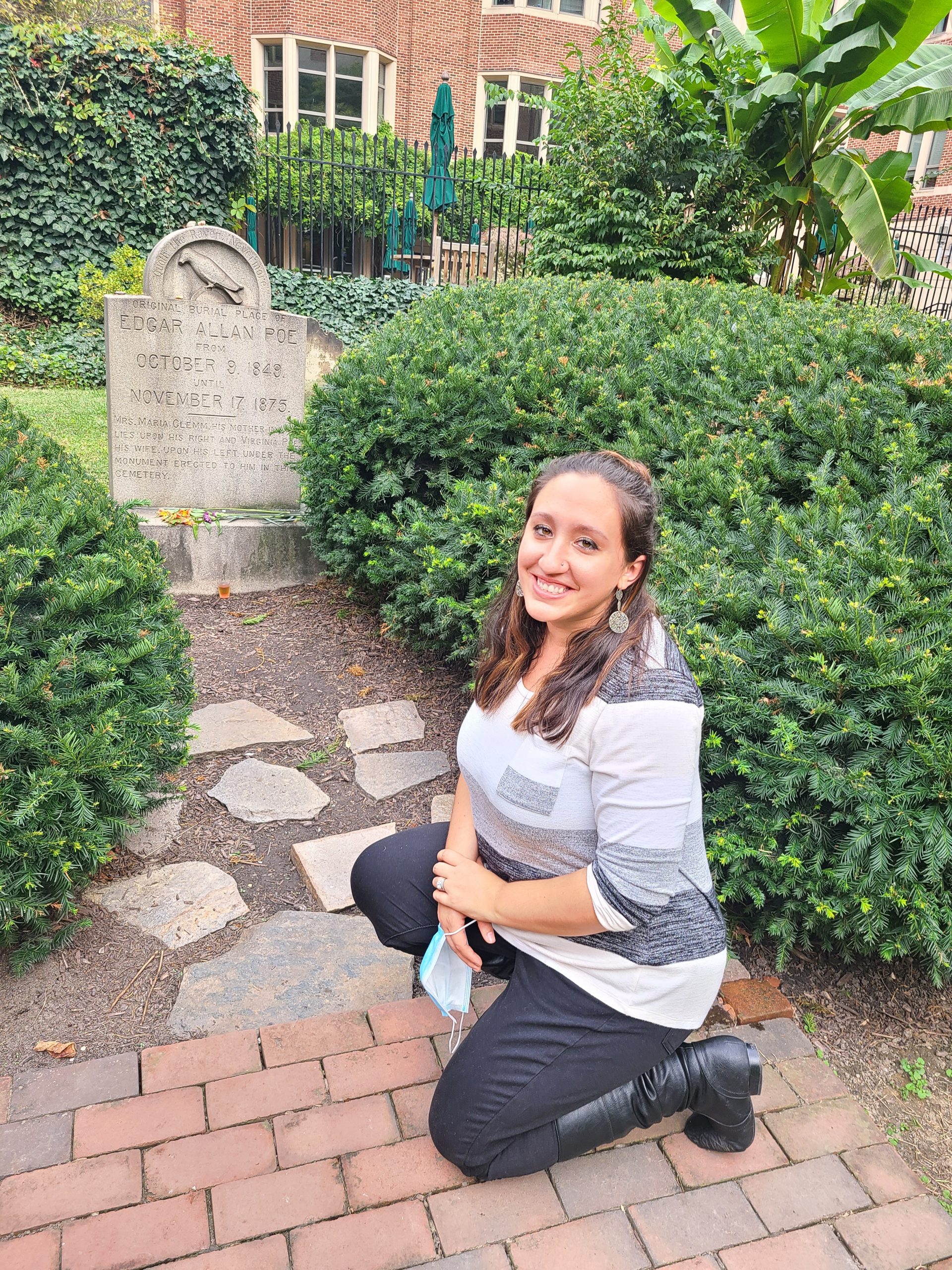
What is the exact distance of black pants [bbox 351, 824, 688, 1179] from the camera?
1792 mm

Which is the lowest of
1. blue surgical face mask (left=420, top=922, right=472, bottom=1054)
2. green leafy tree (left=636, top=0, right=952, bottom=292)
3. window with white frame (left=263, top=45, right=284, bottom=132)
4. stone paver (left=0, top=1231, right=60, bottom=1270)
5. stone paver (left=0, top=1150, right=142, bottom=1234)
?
stone paver (left=0, top=1231, right=60, bottom=1270)

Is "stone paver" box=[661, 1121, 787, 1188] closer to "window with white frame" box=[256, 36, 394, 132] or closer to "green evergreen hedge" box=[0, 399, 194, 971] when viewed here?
"green evergreen hedge" box=[0, 399, 194, 971]

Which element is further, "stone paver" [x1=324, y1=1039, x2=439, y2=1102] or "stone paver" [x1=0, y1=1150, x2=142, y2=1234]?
"stone paver" [x1=324, y1=1039, x2=439, y2=1102]

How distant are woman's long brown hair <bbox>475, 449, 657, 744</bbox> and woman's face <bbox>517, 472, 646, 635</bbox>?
2 cm

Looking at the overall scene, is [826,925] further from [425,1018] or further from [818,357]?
[818,357]

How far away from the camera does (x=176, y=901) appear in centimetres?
277

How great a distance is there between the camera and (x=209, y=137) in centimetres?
1241

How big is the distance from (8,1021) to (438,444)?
3105 mm

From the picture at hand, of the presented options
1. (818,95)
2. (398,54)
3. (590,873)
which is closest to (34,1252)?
(590,873)

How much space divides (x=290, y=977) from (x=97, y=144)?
1311 centimetres

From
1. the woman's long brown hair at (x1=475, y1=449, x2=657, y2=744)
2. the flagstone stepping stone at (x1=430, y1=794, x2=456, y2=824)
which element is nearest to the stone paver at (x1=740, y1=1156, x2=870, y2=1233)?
the woman's long brown hair at (x1=475, y1=449, x2=657, y2=744)

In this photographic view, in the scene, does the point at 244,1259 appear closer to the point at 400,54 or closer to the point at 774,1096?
the point at 774,1096

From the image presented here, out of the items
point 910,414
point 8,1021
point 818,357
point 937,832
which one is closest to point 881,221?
point 818,357

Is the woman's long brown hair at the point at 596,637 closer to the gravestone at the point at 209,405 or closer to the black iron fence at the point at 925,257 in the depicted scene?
the gravestone at the point at 209,405
